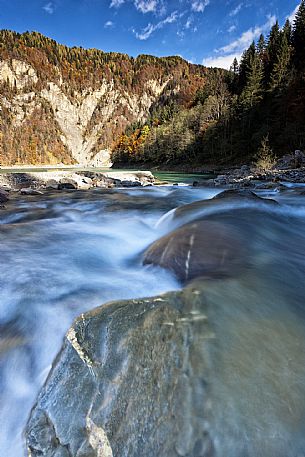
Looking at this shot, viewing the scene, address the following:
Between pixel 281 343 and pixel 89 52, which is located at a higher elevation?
pixel 89 52

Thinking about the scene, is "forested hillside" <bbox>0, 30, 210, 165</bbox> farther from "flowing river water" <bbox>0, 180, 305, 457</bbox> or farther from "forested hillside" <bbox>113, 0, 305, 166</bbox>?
"flowing river water" <bbox>0, 180, 305, 457</bbox>

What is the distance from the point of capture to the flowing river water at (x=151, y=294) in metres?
1.22

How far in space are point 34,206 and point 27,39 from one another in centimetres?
19188

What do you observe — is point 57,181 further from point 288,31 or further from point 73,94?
point 73,94

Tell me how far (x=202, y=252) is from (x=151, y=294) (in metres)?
0.75

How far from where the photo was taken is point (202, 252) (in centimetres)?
302

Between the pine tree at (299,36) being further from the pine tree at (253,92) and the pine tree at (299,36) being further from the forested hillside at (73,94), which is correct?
the forested hillside at (73,94)

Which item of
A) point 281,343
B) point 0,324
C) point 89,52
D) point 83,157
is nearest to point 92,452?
point 281,343

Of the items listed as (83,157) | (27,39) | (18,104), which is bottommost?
(83,157)

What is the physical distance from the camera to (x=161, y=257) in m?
3.46

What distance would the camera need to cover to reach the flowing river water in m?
1.22

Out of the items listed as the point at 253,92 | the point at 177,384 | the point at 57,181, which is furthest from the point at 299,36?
the point at 177,384

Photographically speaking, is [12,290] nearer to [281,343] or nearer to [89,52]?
[281,343]

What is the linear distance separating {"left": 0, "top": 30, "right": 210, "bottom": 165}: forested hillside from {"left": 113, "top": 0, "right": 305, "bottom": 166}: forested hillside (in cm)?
6015
